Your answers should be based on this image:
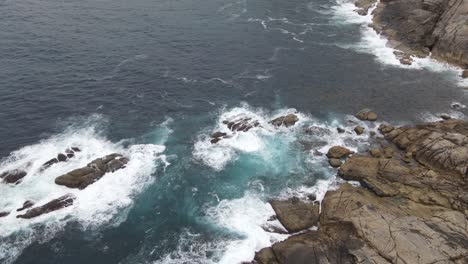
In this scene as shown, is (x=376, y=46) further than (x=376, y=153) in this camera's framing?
Yes

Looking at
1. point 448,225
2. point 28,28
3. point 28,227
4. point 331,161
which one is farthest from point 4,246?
point 28,28

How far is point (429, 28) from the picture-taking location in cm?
11500

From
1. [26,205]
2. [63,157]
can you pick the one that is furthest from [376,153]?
[26,205]

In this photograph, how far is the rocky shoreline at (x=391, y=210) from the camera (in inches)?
2169

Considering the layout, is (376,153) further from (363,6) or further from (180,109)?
(363,6)

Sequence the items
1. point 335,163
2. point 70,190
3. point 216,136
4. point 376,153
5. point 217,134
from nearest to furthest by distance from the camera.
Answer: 1. point 70,190
2. point 335,163
3. point 376,153
4. point 216,136
5. point 217,134

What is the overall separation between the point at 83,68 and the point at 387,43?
91427 millimetres

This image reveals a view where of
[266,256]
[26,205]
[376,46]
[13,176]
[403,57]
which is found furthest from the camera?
[376,46]

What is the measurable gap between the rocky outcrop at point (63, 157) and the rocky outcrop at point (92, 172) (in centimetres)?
557

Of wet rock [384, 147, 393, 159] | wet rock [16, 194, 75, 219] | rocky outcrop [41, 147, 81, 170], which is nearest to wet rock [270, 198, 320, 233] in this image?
wet rock [384, 147, 393, 159]

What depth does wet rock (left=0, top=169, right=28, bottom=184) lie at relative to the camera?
71.9 m

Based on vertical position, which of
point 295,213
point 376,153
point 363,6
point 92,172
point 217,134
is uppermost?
point 363,6

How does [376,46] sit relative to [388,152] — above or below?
above

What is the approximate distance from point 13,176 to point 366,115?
2930 inches
